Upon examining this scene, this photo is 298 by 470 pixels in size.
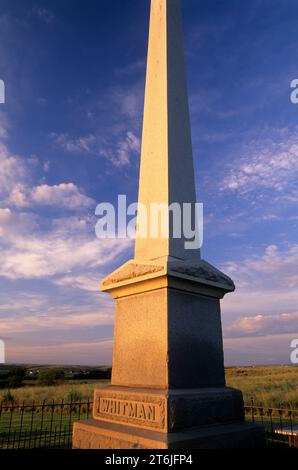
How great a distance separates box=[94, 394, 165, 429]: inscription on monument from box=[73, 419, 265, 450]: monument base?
0.24 feet

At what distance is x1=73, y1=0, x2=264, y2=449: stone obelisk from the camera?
321 centimetres

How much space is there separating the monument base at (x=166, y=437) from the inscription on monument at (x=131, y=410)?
0.24 feet

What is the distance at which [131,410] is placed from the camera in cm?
343

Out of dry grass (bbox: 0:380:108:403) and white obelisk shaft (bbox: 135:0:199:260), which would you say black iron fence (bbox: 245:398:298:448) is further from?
dry grass (bbox: 0:380:108:403)

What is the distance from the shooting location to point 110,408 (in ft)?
12.2

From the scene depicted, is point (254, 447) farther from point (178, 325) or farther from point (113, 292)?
point (113, 292)

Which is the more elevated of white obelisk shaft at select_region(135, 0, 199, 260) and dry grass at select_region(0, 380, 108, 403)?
white obelisk shaft at select_region(135, 0, 199, 260)

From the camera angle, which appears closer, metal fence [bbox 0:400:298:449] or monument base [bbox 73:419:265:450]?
monument base [bbox 73:419:265:450]

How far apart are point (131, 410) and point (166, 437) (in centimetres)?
59

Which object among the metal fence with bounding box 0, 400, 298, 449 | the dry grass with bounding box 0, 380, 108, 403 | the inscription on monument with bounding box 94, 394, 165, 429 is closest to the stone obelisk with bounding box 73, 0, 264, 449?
the inscription on monument with bounding box 94, 394, 165, 429

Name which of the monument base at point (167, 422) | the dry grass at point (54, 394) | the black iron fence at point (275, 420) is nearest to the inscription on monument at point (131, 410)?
the monument base at point (167, 422)

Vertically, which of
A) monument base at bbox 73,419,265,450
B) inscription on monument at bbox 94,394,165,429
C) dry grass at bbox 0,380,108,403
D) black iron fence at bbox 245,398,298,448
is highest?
inscription on monument at bbox 94,394,165,429

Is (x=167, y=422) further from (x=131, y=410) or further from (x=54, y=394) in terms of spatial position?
(x=54, y=394)
